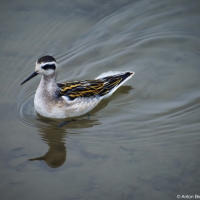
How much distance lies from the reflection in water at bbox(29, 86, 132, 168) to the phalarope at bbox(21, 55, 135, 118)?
207 millimetres

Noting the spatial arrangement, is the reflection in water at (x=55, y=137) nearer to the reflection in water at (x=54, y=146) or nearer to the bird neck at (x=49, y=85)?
the reflection in water at (x=54, y=146)

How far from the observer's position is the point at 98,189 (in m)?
7.17

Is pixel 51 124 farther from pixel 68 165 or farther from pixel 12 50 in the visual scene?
pixel 12 50

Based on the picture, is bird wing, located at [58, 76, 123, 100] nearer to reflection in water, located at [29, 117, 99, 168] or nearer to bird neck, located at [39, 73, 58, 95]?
bird neck, located at [39, 73, 58, 95]

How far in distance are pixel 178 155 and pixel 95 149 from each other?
1.84 m

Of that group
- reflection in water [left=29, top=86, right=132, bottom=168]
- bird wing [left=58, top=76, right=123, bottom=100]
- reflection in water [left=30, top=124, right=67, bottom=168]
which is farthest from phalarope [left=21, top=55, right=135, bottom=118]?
reflection in water [left=30, top=124, right=67, bottom=168]

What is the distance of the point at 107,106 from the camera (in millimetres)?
9969

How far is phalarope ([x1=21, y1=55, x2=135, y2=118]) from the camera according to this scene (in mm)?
9148

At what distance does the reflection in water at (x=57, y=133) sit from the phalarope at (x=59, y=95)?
0.68ft

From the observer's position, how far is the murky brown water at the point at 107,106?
732cm

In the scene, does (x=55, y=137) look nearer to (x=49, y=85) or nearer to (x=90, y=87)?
(x=49, y=85)

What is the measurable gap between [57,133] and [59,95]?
3.44 ft

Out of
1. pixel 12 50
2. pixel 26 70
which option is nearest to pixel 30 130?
pixel 26 70

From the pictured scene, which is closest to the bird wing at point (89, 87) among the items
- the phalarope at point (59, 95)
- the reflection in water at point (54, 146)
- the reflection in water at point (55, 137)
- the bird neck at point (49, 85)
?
the phalarope at point (59, 95)
